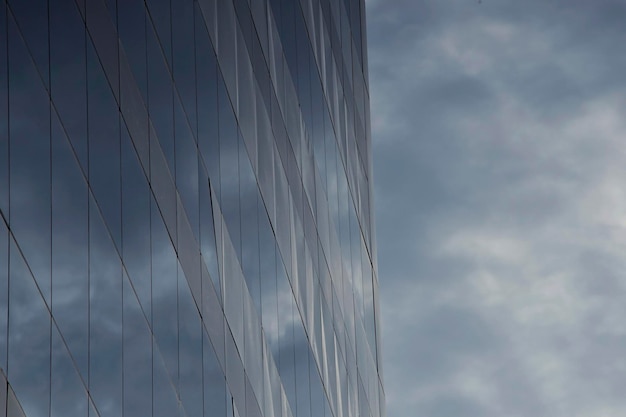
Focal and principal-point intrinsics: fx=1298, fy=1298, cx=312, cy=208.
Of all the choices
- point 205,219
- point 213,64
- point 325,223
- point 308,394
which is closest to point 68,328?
point 205,219

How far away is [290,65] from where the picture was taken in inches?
1457

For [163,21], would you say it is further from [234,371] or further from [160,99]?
[234,371]

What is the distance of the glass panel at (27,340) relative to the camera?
16391 mm

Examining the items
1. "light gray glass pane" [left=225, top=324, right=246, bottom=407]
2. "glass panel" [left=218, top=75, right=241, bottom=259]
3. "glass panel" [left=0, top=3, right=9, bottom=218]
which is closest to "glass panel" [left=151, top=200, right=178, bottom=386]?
"light gray glass pane" [left=225, top=324, right=246, bottom=407]

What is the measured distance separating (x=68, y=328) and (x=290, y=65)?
20.0 meters

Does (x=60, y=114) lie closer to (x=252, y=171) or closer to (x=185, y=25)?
(x=185, y=25)

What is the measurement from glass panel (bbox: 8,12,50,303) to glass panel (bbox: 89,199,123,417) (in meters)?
1.60

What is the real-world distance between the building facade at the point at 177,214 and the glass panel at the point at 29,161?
0.11 feet

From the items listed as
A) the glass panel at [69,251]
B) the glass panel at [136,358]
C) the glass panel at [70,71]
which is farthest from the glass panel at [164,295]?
the glass panel at [70,71]

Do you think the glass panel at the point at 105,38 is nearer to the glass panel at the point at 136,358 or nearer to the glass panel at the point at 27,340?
the glass panel at the point at 136,358

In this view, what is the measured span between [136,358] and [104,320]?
1.54 m

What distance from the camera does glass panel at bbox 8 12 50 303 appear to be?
55.4 feet

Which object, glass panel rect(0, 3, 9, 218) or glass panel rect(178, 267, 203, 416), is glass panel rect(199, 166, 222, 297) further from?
glass panel rect(0, 3, 9, 218)

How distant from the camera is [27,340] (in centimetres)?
1673
